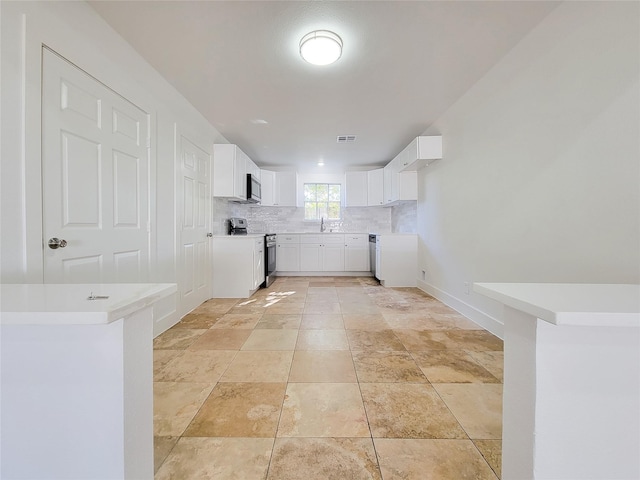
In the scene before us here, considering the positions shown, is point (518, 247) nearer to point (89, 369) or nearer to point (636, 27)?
point (636, 27)

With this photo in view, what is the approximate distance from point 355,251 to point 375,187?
136 cm

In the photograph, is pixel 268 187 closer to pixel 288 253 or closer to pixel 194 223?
pixel 288 253

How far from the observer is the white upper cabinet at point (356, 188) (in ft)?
17.3

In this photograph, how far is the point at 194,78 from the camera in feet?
7.47

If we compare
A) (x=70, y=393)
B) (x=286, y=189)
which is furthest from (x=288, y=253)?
(x=70, y=393)

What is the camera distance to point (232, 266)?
353 cm

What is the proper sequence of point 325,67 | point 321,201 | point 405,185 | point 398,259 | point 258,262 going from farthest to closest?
point 321,201
point 398,259
point 405,185
point 258,262
point 325,67

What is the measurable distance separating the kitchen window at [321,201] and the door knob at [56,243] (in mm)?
4445

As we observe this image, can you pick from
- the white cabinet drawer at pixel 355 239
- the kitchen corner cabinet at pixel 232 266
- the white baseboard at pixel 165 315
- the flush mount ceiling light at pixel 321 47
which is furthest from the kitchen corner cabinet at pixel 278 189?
the flush mount ceiling light at pixel 321 47

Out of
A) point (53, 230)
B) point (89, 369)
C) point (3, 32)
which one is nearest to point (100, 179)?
point (53, 230)

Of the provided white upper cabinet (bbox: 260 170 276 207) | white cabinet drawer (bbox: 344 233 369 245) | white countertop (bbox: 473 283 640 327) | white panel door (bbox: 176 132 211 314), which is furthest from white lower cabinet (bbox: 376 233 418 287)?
white countertop (bbox: 473 283 640 327)

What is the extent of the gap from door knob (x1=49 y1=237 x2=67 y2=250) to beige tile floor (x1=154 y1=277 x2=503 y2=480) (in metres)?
0.97

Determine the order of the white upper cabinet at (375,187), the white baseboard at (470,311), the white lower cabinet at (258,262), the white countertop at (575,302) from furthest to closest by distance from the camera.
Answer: the white upper cabinet at (375,187)
the white lower cabinet at (258,262)
the white baseboard at (470,311)
the white countertop at (575,302)

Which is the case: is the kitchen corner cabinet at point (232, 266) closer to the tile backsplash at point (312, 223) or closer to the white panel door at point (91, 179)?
the white panel door at point (91, 179)
